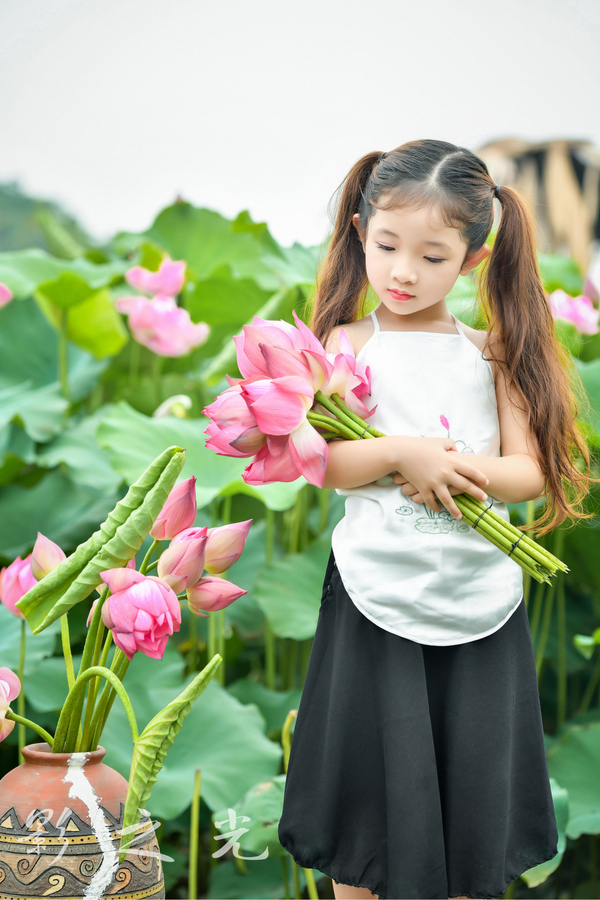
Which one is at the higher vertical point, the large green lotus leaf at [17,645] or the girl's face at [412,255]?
the girl's face at [412,255]

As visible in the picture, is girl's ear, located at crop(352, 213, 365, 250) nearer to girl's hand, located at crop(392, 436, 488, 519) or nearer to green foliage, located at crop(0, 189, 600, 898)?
green foliage, located at crop(0, 189, 600, 898)

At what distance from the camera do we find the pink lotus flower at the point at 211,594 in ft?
1.91

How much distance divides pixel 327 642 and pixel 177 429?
655mm

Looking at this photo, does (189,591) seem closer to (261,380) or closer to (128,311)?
(261,380)

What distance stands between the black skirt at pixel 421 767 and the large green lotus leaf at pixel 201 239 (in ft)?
4.67

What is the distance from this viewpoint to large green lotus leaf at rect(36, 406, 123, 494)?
142 centimetres

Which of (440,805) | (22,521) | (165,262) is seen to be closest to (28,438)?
(22,521)

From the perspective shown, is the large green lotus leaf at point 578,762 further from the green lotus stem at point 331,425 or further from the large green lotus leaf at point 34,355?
the large green lotus leaf at point 34,355

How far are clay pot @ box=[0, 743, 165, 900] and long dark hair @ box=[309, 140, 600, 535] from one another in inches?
15.9

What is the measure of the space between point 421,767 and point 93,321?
1.29 m

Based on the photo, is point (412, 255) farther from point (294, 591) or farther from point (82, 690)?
point (294, 591)

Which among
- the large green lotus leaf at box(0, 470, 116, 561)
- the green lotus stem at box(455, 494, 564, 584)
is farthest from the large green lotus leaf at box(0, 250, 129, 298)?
the green lotus stem at box(455, 494, 564, 584)

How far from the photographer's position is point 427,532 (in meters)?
0.65

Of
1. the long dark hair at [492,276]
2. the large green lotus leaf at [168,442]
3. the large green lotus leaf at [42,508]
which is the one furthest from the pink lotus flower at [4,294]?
the long dark hair at [492,276]
